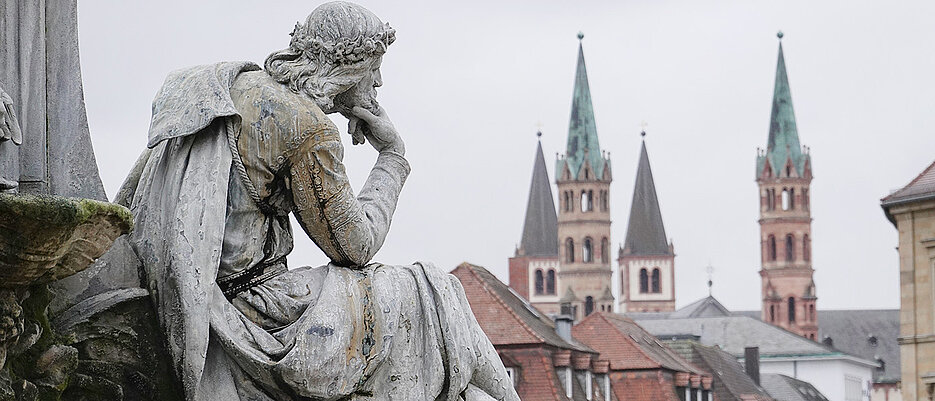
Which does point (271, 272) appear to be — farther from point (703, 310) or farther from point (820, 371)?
point (703, 310)

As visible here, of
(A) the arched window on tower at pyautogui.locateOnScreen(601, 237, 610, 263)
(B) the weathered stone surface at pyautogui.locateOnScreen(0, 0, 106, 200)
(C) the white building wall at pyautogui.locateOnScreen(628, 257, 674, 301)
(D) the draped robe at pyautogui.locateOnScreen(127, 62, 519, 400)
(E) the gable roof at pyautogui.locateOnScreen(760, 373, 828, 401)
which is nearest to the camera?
(B) the weathered stone surface at pyautogui.locateOnScreen(0, 0, 106, 200)

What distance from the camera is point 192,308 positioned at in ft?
12.7

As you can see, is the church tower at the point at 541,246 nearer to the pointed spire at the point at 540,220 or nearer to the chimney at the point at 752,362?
the pointed spire at the point at 540,220

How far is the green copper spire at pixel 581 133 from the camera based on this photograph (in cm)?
14825

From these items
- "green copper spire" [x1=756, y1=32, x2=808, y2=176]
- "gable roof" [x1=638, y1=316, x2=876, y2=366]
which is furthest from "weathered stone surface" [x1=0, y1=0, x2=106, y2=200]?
"green copper spire" [x1=756, y1=32, x2=808, y2=176]

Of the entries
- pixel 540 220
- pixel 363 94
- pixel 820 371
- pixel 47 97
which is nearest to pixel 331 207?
pixel 363 94

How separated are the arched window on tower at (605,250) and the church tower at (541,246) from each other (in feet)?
14.8

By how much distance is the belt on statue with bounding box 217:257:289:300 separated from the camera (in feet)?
13.3

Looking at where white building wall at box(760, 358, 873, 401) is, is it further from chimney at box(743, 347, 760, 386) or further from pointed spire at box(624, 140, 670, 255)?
pointed spire at box(624, 140, 670, 255)

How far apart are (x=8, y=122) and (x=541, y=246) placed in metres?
154

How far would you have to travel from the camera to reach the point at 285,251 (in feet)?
13.8

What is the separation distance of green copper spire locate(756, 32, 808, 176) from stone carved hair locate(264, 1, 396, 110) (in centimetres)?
14041

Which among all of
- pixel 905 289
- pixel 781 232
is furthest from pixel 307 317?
pixel 781 232

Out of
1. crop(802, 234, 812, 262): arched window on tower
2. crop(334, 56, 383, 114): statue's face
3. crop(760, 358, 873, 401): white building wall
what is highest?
crop(802, 234, 812, 262): arched window on tower
